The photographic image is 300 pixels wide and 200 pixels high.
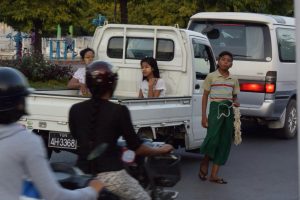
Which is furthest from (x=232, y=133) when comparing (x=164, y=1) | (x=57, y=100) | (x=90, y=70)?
(x=164, y=1)

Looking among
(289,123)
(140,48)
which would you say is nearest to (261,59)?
(289,123)

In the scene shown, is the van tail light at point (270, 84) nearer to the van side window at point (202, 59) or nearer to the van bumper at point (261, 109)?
the van bumper at point (261, 109)

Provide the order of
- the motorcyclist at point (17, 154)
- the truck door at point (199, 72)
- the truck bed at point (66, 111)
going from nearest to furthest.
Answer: the motorcyclist at point (17, 154)
the truck bed at point (66, 111)
the truck door at point (199, 72)

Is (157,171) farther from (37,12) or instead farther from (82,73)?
(37,12)

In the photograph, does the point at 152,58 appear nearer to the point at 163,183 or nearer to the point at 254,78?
the point at 254,78

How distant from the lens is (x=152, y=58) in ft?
33.0

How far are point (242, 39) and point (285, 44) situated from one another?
885 mm

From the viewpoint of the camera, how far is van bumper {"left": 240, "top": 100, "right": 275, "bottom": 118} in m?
13.1

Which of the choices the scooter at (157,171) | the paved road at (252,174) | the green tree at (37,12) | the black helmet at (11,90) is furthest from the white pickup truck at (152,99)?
the green tree at (37,12)

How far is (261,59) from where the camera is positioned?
1338 cm

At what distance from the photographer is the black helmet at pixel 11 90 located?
10.4ft

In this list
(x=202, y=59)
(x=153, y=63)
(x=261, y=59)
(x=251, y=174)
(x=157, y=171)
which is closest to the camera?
(x=157, y=171)

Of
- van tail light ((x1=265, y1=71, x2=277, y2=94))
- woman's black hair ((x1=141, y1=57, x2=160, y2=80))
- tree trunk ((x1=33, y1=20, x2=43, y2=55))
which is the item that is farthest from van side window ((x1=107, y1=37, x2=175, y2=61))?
tree trunk ((x1=33, y1=20, x2=43, y2=55))

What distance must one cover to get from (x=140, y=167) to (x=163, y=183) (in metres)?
0.19
